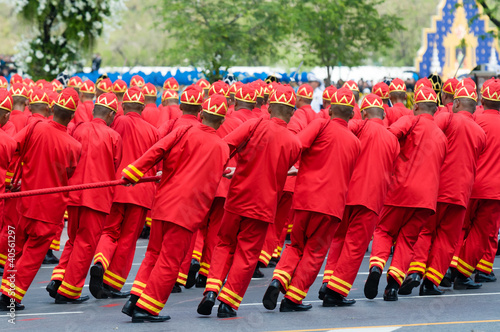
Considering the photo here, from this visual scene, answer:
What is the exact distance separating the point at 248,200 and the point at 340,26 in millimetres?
18802

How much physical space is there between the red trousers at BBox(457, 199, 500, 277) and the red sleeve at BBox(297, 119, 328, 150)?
8.81ft

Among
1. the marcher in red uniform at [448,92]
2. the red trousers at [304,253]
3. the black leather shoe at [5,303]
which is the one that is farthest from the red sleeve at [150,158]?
the marcher in red uniform at [448,92]

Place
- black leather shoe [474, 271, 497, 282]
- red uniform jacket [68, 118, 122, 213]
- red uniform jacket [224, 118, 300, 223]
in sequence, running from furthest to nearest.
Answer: black leather shoe [474, 271, 497, 282] < red uniform jacket [68, 118, 122, 213] < red uniform jacket [224, 118, 300, 223]

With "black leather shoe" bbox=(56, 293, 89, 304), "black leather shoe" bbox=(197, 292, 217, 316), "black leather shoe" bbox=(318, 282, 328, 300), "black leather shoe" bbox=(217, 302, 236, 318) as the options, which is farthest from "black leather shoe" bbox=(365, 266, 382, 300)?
"black leather shoe" bbox=(56, 293, 89, 304)

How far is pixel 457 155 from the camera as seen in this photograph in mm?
9883

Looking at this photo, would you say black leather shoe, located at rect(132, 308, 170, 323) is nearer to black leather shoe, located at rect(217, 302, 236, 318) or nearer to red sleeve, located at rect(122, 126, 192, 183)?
black leather shoe, located at rect(217, 302, 236, 318)

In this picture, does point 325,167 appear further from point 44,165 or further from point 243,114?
point 44,165

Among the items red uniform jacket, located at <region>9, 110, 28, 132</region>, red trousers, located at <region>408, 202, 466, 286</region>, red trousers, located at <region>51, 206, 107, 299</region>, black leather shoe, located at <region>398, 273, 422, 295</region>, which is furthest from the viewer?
red uniform jacket, located at <region>9, 110, 28, 132</region>

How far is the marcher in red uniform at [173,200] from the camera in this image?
25.8 feet

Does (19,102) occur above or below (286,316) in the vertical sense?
above

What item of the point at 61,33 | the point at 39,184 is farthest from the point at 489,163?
the point at 61,33

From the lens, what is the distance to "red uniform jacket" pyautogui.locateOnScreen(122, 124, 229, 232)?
7953mm

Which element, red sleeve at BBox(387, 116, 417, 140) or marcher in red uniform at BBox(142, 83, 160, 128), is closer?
red sleeve at BBox(387, 116, 417, 140)

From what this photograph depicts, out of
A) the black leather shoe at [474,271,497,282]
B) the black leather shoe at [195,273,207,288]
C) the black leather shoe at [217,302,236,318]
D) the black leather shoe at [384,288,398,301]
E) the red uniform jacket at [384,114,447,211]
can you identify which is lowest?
the black leather shoe at [474,271,497,282]
